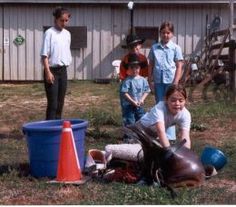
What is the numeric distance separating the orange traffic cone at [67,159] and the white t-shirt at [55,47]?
211 centimetres

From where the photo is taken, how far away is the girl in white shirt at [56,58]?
8359 millimetres

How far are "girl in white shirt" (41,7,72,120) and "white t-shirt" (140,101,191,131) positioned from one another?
2026mm

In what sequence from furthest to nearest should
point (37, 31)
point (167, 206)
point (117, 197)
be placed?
1. point (37, 31)
2. point (117, 197)
3. point (167, 206)

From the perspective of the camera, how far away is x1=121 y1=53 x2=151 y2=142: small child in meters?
8.63

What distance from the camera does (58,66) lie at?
28.0ft

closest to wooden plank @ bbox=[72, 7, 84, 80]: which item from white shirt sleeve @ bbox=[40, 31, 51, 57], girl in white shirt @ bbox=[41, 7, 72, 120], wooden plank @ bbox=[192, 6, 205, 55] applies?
wooden plank @ bbox=[192, 6, 205, 55]

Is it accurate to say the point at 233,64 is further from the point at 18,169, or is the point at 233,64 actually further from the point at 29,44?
the point at 29,44

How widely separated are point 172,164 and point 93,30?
41.3ft

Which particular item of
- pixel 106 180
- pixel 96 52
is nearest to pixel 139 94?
pixel 106 180

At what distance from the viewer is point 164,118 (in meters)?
6.67

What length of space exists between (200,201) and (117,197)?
71cm

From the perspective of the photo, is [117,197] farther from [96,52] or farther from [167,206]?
[96,52]

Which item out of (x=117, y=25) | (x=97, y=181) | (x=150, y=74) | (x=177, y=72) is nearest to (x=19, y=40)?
(x=117, y=25)

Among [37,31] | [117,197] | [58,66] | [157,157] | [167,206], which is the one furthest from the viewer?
[37,31]
